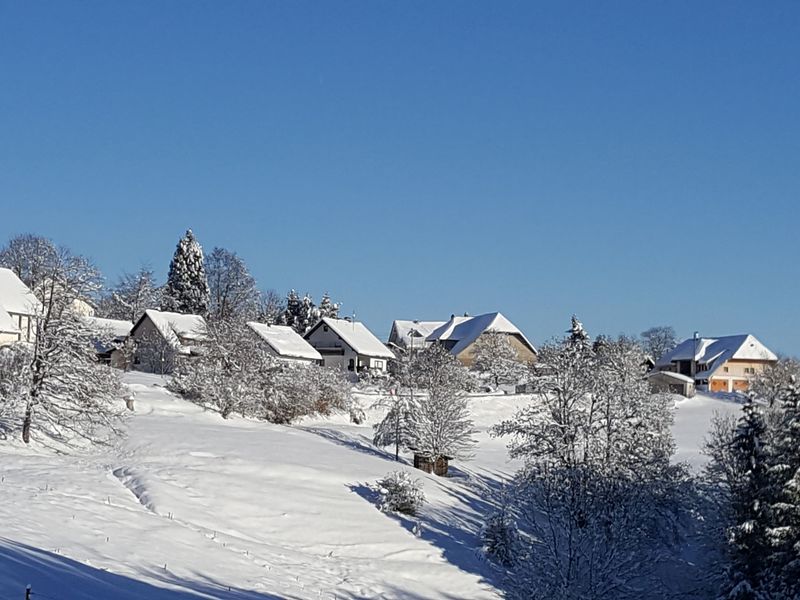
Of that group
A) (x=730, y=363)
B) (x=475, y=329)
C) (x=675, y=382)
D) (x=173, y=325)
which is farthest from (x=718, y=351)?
(x=173, y=325)

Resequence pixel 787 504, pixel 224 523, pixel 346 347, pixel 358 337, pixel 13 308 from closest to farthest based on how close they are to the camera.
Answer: pixel 787 504
pixel 224 523
pixel 13 308
pixel 346 347
pixel 358 337

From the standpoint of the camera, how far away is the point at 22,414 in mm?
26547

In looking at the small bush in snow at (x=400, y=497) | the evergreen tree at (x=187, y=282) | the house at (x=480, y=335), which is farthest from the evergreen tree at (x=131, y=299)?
the small bush in snow at (x=400, y=497)

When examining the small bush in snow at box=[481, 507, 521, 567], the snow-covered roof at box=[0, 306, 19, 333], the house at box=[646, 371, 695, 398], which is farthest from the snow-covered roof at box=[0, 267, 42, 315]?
the house at box=[646, 371, 695, 398]

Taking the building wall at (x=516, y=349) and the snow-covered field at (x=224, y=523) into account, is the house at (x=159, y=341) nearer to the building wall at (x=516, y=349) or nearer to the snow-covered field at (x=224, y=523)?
the snow-covered field at (x=224, y=523)

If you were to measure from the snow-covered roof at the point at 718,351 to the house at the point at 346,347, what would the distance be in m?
29.8

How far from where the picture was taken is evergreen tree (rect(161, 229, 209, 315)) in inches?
3221

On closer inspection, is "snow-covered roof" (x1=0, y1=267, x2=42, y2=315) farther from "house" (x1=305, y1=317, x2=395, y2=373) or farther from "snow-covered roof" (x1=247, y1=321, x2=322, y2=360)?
"house" (x1=305, y1=317, x2=395, y2=373)

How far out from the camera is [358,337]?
7569 centimetres

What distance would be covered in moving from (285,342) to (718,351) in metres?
41.9

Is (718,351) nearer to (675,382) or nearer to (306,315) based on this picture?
(675,382)

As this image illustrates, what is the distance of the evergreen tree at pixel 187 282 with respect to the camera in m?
81.8

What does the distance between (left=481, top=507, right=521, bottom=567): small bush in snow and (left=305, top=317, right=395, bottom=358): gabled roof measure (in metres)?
48.2

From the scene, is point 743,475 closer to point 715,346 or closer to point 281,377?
point 281,377
